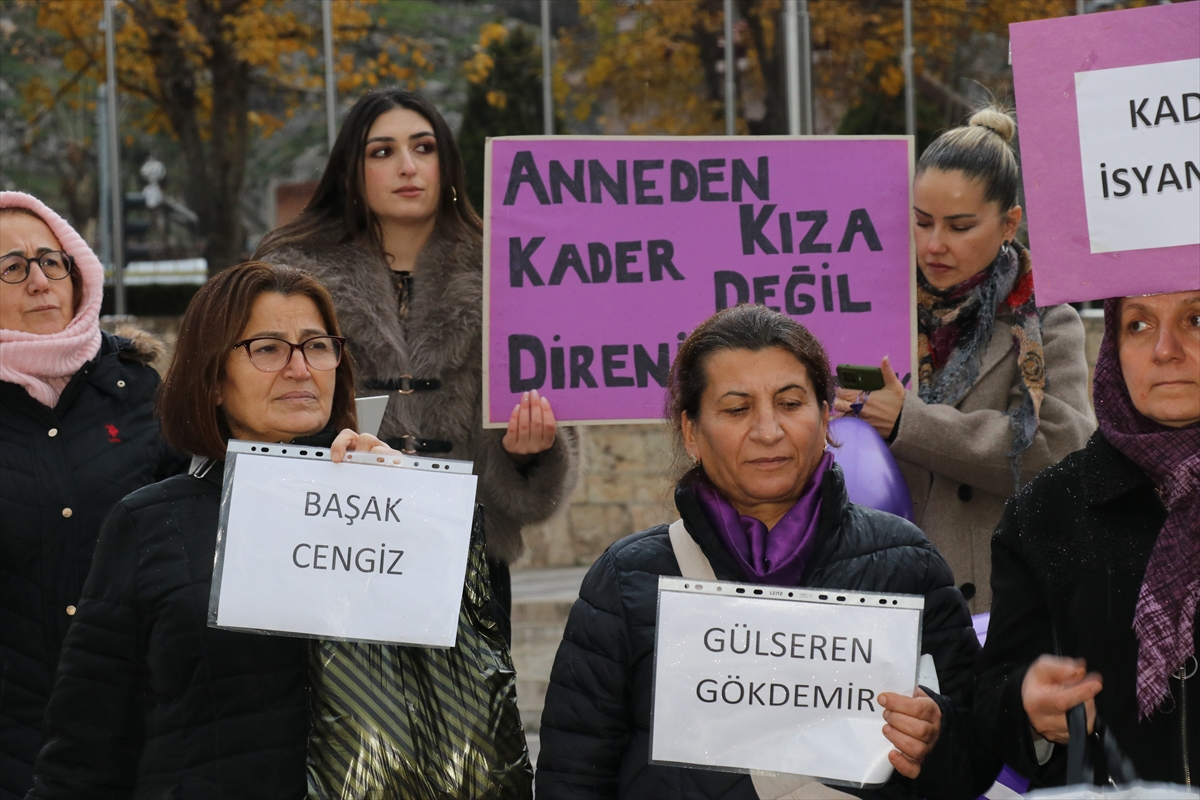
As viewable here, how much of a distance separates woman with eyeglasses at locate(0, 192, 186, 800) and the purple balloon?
1.63 meters

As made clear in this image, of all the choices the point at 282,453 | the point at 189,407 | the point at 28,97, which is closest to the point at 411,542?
the point at 282,453

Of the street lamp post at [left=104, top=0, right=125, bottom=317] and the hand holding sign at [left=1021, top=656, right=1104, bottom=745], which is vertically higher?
the street lamp post at [left=104, top=0, right=125, bottom=317]

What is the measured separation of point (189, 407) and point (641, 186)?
1666 mm

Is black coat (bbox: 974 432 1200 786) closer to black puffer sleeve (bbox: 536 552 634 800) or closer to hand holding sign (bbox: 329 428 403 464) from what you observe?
black puffer sleeve (bbox: 536 552 634 800)

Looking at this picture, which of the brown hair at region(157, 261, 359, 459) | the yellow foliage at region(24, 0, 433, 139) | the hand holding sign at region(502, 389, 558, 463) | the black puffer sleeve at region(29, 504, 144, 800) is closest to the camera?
the black puffer sleeve at region(29, 504, 144, 800)

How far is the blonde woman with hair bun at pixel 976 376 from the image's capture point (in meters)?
3.73

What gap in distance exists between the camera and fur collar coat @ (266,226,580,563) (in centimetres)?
398

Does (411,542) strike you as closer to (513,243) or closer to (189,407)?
(189,407)

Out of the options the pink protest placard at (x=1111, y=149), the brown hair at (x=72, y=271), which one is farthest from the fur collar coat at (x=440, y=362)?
the pink protest placard at (x=1111, y=149)

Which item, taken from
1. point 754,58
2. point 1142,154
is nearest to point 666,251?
point 1142,154

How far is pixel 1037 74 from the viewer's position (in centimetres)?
260

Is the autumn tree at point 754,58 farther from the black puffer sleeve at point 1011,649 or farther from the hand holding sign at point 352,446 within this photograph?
the black puffer sleeve at point 1011,649

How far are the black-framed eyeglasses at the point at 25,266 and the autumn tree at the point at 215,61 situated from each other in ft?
19.1

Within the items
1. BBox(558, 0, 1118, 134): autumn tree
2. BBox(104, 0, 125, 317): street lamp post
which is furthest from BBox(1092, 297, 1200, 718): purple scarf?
BBox(104, 0, 125, 317): street lamp post
